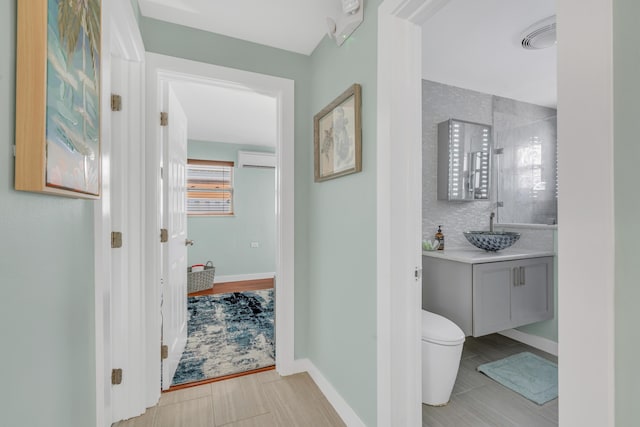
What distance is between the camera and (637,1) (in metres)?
0.56

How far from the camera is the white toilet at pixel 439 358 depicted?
1.68 metres

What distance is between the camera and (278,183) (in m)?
2.23

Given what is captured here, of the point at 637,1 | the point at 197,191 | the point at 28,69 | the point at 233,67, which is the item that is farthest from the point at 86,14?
the point at 197,191

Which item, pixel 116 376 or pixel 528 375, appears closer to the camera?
pixel 116 376

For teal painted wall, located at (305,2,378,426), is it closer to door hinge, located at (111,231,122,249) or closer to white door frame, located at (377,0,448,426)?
white door frame, located at (377,0,448,426)

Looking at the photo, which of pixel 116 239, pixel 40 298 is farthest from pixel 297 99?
pixel 40 298

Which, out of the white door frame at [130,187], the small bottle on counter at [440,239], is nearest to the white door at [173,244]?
the white door frame at [130,187]

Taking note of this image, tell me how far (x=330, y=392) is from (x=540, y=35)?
276cm

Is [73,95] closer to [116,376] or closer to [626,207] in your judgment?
[626,207]

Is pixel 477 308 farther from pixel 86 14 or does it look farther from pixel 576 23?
pixel 86 14

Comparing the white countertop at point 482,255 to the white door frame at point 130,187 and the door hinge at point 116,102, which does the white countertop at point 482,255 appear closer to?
the white door frame at point 130,187

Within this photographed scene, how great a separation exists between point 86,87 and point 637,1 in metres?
1.37

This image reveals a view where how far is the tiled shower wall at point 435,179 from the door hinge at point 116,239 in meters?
2.31

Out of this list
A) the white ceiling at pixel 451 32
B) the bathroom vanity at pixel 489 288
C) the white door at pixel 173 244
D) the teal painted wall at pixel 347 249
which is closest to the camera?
the teal painted wall at pixel 347 249
